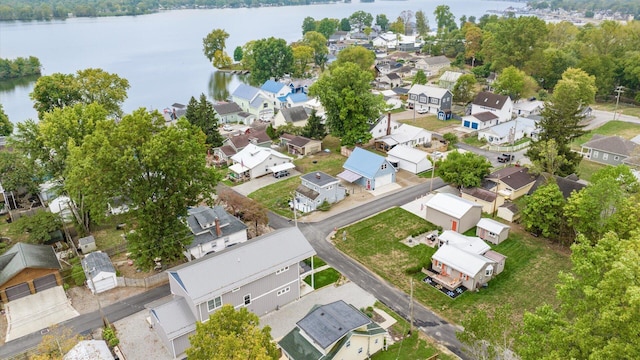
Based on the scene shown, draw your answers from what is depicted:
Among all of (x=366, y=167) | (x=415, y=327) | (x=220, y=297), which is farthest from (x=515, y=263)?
(x=220, y=297)

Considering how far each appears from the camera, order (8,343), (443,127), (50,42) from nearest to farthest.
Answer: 1. (8,343)
2. (443,127)
3. (50,42)

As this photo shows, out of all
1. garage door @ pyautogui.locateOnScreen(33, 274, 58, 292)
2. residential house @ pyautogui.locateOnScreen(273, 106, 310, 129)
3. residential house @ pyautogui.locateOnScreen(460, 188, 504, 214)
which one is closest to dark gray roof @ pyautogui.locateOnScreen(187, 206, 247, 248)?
garage door @ pyautogui.locateOnScreen(33, 274, 58, 292)

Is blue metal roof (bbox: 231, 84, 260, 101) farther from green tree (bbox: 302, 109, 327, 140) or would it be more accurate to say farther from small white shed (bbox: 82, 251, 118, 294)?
small white shed (bbox: 82, 251, 118, 294)

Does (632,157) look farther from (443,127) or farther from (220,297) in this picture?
(220,297)

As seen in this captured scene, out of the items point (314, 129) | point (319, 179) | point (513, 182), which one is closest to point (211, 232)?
point (319, 179)

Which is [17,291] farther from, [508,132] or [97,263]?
[508,132]

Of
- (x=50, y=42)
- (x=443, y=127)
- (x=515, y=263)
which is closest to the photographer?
(x=515, y=263)

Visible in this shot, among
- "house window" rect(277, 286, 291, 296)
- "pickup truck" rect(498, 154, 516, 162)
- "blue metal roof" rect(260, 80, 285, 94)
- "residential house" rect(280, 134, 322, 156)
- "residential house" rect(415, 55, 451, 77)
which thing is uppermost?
"residential house" rect(415, 55, 451, 77)

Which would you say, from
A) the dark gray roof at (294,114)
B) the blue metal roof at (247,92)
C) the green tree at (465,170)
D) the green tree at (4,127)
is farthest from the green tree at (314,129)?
the green tree at (4,127)
